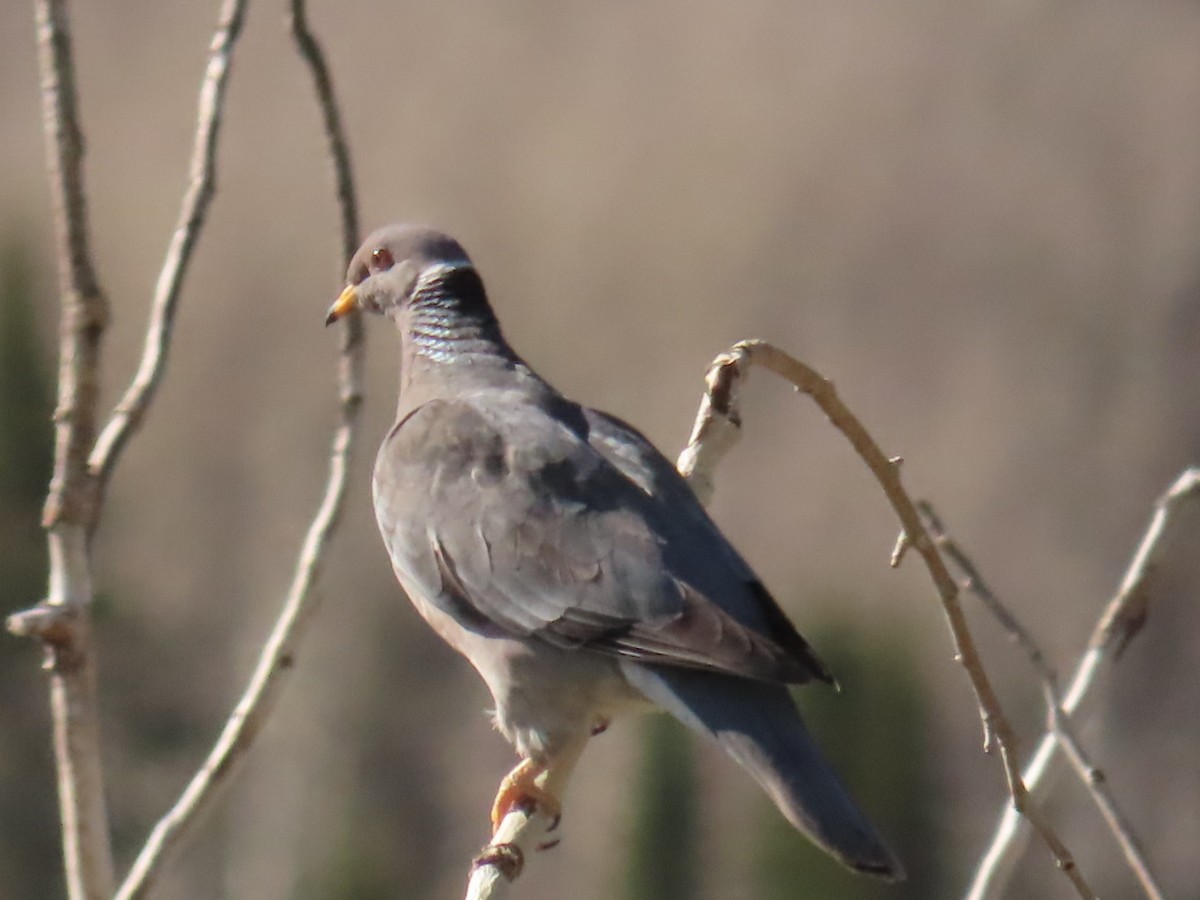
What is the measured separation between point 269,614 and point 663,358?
2464 millimetres

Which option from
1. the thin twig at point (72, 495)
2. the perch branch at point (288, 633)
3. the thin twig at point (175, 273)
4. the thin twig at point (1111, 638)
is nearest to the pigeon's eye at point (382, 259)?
the perch branch at point (288, 633)

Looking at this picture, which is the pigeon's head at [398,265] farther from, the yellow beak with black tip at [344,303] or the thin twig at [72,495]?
the thin twig at [72,495]

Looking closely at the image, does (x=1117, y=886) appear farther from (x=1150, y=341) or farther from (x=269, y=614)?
(x=269, y=614)

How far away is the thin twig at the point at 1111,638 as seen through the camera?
2402 millimetres

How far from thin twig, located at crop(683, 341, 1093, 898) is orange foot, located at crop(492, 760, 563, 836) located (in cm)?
61

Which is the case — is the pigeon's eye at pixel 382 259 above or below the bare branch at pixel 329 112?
below

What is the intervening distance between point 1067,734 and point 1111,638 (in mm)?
289

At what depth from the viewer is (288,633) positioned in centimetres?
231

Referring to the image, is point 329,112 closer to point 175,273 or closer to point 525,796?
point 175,273

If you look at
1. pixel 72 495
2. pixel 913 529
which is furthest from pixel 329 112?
pixel 913 529

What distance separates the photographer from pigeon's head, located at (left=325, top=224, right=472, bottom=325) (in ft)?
10.2

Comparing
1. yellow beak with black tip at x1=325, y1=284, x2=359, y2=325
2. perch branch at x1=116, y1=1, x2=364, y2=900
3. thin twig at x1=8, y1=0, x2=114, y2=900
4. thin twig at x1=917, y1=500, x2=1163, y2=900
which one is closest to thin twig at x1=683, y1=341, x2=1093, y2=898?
thin twig at x1=917, y1=500, x2=1163, y2=900

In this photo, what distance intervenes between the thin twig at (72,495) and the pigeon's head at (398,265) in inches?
43.2

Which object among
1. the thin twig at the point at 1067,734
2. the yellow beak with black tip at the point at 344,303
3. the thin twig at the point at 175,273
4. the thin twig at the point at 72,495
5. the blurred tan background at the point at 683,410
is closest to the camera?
the thin twig at the point at 72,495
